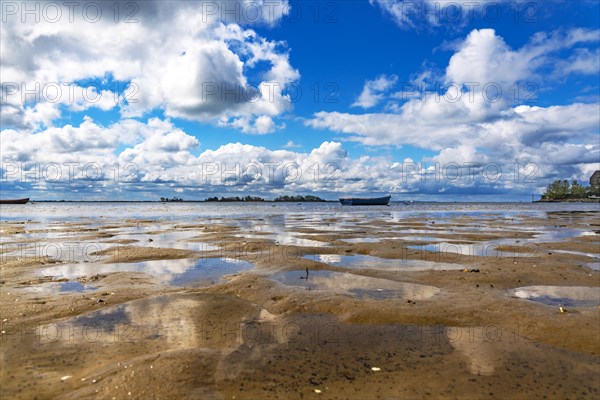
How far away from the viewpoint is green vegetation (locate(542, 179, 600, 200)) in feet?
616

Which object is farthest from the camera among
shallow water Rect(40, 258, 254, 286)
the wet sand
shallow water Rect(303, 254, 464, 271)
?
shallow water Rect(303, 254, 464, 271)

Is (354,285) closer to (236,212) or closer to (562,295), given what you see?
(562,295)

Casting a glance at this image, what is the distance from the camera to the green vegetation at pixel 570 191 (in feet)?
616

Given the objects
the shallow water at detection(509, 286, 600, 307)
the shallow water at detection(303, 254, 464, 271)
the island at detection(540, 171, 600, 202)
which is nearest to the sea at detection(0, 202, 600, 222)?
the shallow water at detection(303, 254, 464, 271)

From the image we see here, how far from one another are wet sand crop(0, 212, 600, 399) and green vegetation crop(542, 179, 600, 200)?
223034 mm

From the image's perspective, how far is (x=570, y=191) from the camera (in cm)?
19012

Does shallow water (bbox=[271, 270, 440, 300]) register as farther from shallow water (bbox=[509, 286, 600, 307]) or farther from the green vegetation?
the green vegetation

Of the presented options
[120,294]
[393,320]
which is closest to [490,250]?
→ [393,320]

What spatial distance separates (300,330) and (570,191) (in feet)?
775

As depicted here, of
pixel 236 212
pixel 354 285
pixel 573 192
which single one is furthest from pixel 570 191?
pixel 354 285

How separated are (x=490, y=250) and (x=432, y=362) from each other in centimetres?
1485

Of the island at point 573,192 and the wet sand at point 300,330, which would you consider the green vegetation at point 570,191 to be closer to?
the island at point 573,192

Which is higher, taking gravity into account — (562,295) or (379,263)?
(562,295)

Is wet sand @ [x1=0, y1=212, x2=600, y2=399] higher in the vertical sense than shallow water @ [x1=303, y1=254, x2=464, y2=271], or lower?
higher
